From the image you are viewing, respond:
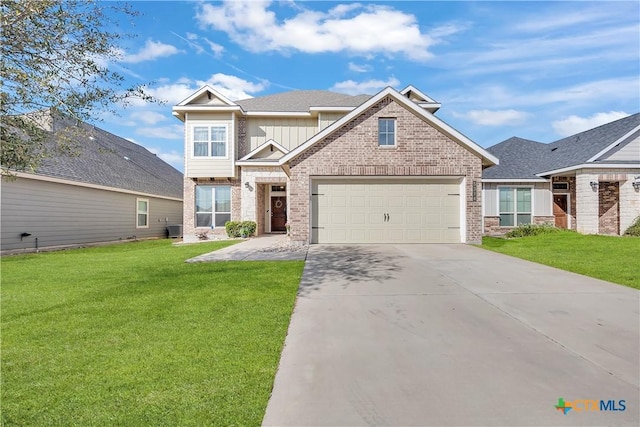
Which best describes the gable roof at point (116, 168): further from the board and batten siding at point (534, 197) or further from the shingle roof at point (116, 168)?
the board and batten siding at point (534, 197)

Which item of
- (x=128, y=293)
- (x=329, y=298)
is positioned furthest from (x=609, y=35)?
(x=128, y=293)

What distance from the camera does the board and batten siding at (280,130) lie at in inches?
737

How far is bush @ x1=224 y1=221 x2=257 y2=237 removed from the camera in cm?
1681

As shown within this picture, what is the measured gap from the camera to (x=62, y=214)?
14.8 metres

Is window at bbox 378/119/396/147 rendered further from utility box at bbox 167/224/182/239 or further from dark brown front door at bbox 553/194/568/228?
utility box at bbox 167/224/182/239

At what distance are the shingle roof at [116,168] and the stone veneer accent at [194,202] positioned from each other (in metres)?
3.81

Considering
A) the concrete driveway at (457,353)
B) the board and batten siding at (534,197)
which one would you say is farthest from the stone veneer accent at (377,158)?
the board and batten siding at (534,197)

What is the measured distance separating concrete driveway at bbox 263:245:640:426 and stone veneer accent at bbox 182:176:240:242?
11.9 m

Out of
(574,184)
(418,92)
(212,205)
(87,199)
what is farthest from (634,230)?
(87,199)

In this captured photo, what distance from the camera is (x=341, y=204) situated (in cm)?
1281

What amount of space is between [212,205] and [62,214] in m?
6.40

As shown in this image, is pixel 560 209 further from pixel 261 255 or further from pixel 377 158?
pixel 261 255

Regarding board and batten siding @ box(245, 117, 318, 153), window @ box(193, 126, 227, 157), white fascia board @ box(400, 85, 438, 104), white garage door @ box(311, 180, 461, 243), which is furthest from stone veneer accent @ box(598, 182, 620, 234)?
window @ box(193, 126, 227, 157)

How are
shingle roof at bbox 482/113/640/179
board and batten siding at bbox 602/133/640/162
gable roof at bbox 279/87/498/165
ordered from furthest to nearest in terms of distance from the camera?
shingle roof at bbox 482/113/640/179 < board and batten siding at bbox 602/133/640/162 < gable roof at bbox 279/87/498/165
